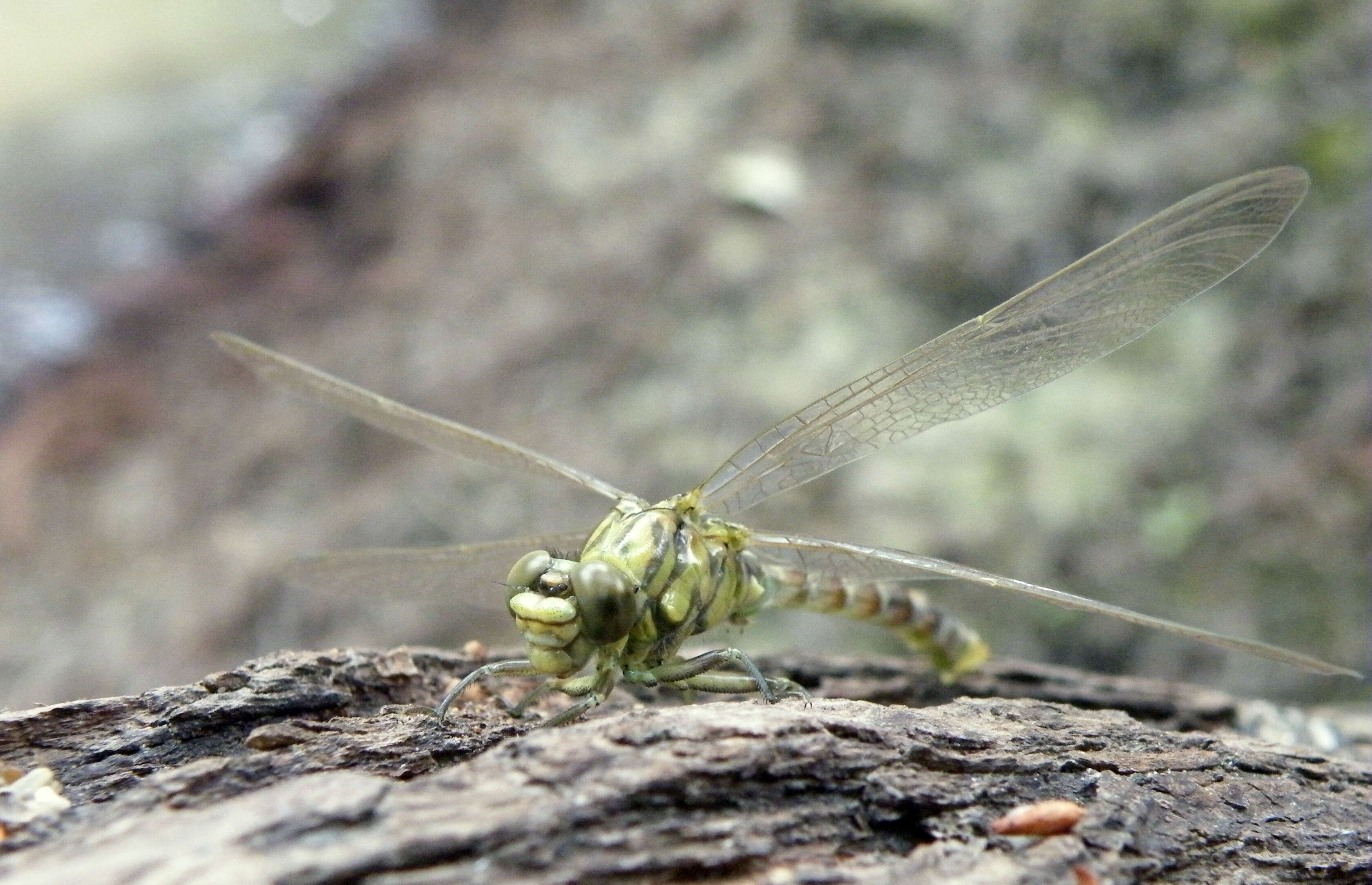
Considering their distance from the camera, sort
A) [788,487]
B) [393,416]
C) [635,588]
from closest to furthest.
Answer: [635,588] → [788,487] → [393,416]

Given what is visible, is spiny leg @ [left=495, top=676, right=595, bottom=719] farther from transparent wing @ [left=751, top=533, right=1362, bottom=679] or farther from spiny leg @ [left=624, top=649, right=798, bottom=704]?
transparent wing @ [left=751, top=533, right=1362, bottom=679]

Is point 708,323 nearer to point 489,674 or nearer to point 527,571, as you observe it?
point 527,571

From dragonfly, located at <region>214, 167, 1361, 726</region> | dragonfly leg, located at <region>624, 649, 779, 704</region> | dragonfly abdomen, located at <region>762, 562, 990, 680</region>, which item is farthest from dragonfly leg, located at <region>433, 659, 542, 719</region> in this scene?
dragonfly abdomen, located at <region>762, 562, 990, 680</region>

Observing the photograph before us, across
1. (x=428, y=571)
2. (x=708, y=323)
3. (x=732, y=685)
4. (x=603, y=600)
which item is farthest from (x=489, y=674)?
(x=708, y=323)

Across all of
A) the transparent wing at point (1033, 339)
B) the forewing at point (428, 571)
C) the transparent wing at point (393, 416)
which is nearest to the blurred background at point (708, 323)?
the forewing at point (428, 571)

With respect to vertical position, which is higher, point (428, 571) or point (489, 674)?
point (428, 571)

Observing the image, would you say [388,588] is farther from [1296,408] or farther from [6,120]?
[6,120]

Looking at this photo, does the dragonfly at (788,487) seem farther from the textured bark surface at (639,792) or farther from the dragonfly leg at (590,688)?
the textured bark surface at (639,792)

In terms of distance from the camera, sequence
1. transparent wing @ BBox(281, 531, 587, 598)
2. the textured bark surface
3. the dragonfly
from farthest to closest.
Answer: transparent wing @ BBox(281, 531, 587, 598) < the dragonfly < the textured bark surface
